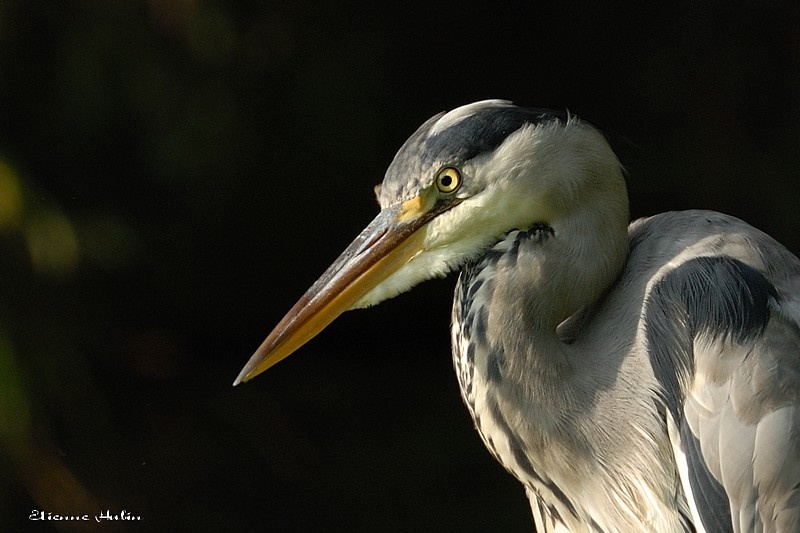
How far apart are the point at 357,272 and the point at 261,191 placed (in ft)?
6.34

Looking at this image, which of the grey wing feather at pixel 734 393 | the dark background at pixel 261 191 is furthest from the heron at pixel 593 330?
the dark background at pixel 261 191

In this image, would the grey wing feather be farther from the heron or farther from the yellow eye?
the yellow eye

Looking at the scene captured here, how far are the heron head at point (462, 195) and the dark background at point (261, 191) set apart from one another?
4.52 feet

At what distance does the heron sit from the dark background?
58.0 inches

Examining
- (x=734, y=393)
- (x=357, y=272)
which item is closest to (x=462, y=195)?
(x=357, y=272)

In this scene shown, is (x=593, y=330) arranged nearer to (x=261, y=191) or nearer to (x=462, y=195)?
(x=462, y=195)

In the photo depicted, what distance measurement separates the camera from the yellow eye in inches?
53.6

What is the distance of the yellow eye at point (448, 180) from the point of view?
136 cm

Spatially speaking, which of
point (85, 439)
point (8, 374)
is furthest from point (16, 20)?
point (85, 439)

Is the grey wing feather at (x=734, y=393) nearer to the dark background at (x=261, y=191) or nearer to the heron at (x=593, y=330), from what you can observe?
the heron at (x=593, y=330)

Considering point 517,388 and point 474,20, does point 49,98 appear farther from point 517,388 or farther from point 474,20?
point 517,388

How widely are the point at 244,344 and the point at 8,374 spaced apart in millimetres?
1183

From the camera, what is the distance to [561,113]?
1429 millimetres

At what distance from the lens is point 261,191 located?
328 cm
